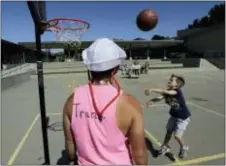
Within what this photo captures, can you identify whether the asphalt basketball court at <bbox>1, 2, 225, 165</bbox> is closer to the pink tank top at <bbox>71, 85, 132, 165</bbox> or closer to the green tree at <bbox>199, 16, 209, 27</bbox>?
the pink tank top at <bbox>71, 85, 132, 165</bbox>

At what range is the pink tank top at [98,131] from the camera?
198cm

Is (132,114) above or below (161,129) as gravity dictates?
above

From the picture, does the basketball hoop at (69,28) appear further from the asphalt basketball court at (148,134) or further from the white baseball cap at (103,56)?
the white baseball cap at (103,56)

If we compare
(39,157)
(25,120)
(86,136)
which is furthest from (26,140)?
(86,136)

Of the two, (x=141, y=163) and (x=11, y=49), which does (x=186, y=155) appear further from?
(x=11, y=49)

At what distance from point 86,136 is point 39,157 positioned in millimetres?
4004

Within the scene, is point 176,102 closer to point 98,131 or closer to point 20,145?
point 98,131

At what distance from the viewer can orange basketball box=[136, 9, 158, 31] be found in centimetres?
1129

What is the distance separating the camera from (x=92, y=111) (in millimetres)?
2000

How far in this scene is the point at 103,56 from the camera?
2.00 meters

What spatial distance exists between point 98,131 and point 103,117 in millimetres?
119

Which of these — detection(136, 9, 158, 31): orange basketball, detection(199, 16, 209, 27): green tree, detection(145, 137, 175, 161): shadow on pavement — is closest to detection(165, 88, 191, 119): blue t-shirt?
detection(145, 137, 175, 161): shadow on pavement

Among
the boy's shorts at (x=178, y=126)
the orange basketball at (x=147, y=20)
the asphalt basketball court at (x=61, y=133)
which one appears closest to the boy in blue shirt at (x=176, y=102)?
the boy's shorts at (x=178, y=126)

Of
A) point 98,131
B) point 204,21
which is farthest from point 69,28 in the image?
point 204,21
